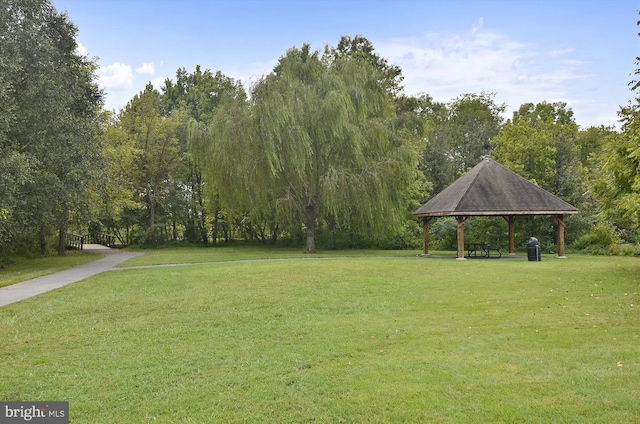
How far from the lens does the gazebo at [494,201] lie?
18.6 metres

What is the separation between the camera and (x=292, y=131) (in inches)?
847

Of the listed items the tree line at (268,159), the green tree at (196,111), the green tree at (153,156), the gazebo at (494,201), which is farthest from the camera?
the green tree at (196,111)

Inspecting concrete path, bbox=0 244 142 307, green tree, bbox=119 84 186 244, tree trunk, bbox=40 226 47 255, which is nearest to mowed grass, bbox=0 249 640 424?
concrete path, bbox=0 244 142 307

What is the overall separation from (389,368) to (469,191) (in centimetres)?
1615

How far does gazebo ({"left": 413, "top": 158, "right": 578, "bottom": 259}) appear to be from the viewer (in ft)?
61.0

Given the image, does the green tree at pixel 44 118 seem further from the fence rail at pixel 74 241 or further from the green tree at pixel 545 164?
the green tree at pixel 545 164

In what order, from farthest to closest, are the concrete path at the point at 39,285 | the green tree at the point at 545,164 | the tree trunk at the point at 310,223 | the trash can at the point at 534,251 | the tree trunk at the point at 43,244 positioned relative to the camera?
1. the tree trunk at the point at 43,244
2. the green tree at the point at 545,164
3. the tree trunk at the point at 310,223
4. the trash can at the point at 534,251
5. the concrete path at the point at 39,285

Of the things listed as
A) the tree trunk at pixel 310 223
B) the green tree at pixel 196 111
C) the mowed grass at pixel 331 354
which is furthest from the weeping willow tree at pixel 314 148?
the mowed grass at pixel 331 354

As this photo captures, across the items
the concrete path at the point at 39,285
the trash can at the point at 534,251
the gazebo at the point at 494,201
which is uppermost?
the gazebo at the point at 494,201

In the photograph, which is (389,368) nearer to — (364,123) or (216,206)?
(364,123)

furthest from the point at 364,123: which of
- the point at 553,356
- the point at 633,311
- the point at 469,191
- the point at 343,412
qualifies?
the point at 343,412

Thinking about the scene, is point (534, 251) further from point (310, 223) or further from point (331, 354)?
point (331, 354)

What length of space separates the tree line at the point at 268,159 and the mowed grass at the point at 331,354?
5.31 m

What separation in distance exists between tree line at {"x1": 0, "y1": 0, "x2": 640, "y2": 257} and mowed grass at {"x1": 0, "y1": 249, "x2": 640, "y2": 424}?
5306 millimetres
